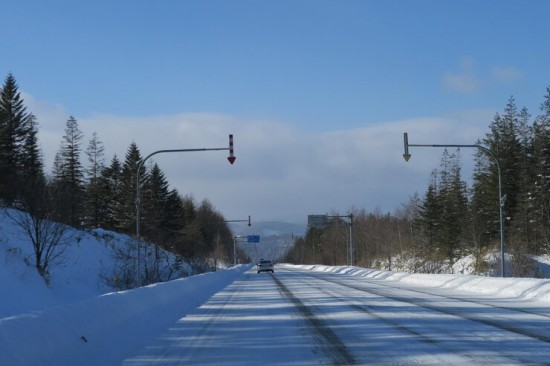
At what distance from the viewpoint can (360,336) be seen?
39.2ft

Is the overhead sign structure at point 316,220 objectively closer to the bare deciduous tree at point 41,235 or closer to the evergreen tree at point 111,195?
the evergreen tree at point 111,195

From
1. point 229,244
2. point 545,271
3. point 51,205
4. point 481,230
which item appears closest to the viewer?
point 51,205

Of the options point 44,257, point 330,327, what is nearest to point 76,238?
point 44,257

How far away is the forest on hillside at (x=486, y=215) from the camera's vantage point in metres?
60.7

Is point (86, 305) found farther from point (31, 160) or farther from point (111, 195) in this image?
point (111, 195)

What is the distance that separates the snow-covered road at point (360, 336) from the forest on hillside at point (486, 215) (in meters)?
24.3

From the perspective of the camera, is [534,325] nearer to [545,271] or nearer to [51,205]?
[51,205]

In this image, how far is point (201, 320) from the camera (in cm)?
1589

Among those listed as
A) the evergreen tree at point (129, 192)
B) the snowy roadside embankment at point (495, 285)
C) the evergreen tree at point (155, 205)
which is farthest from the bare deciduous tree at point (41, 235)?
the evergreen tree at point (129, 192)

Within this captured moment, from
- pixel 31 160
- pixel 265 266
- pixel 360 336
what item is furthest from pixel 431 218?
pixel 360 336

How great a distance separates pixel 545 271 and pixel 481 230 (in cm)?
1507

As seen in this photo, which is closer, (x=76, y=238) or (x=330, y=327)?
(x=330, y=327)

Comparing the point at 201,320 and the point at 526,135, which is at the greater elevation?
the point at 526,135

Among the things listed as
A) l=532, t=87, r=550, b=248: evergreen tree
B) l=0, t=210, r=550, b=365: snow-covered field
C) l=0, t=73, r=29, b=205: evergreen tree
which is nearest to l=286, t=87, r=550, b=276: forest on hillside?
l=532, t=87, r=550, b=248: evergreen tree
